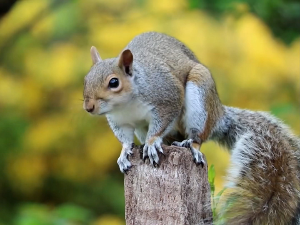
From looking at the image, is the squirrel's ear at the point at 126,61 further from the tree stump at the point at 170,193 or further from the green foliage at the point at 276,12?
the green foliage at the point at 276,12

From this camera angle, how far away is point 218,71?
2787 millimetres

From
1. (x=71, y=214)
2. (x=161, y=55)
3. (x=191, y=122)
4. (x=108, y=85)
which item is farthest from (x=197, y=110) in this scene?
(x=71, y=214)

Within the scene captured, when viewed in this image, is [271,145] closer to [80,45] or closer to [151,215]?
[151,215]

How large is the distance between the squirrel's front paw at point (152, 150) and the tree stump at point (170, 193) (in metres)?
0.01

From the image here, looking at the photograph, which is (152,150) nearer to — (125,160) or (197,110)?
(125,160)

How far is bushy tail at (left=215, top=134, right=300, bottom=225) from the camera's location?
1.41 meters

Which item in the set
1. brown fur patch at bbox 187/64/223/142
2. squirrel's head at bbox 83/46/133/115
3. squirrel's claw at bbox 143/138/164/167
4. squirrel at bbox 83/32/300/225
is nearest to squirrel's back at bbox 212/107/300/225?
squirrel at bbox 83/32/300/225

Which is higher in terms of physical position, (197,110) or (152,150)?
(197,110)

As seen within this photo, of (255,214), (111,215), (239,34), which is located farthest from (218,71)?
(255,214)

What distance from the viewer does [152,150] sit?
1.42 m

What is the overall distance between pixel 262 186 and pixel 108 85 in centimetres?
50

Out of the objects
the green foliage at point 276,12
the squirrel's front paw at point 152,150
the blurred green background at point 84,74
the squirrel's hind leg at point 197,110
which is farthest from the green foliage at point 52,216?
the green foliage at point 276,12

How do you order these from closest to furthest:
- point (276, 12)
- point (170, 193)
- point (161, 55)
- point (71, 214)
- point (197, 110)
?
point (170, 193) < point (197, 110) < point (161, 55) < point (71, 214) < point (276, 12)

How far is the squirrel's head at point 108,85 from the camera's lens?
145 cm
